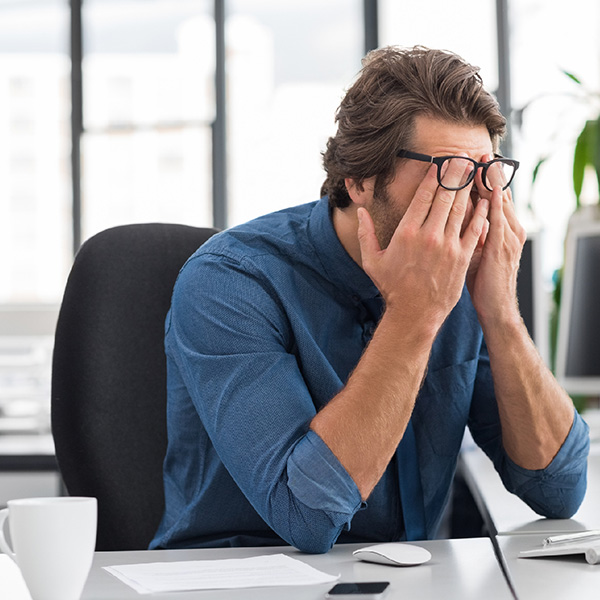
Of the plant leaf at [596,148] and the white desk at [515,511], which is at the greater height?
the plant leaf at [596,148]

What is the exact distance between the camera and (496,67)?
436cm

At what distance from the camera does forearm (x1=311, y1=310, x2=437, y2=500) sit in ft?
3.19

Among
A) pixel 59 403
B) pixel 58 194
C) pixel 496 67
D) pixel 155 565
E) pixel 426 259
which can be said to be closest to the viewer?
pixel 155 565

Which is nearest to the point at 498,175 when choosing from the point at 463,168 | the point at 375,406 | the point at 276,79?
the point at 463,168

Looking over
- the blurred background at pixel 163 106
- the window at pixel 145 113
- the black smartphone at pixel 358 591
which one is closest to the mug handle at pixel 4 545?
the black smartphone at pixel 358 591

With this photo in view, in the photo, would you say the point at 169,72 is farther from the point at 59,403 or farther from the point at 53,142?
the point at 59,403

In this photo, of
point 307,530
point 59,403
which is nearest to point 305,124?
point 59,403

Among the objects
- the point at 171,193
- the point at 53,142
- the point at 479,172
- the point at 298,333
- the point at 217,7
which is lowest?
the point at 298,333

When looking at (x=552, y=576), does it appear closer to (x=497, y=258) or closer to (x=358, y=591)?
(x=358, y=591)

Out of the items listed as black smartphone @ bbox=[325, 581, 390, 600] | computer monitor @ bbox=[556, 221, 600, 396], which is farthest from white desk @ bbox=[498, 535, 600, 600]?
computer monitor @ bbox=[556, 221, 600, 396]

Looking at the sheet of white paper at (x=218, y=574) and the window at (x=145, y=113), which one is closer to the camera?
the sheet of white paper at (x=218, y=574)

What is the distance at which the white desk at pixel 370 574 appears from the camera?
2.50 feet

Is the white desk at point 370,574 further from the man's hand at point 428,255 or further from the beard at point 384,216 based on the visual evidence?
the beard at point 384,216

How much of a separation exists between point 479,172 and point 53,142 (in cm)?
388
